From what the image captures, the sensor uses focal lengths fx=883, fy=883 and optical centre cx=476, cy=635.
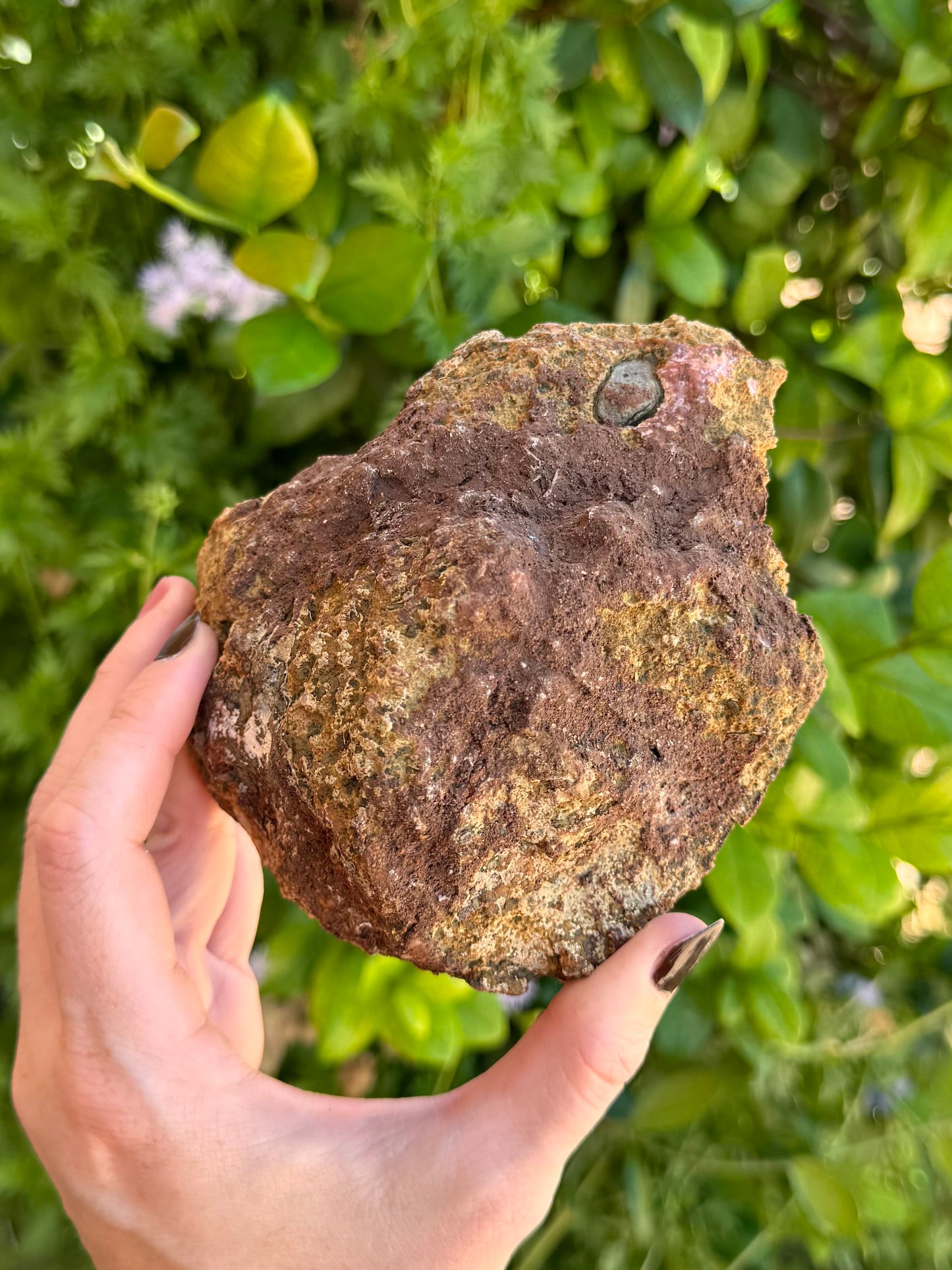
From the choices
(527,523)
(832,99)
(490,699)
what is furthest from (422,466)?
(832,99)

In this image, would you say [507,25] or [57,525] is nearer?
[507,25]

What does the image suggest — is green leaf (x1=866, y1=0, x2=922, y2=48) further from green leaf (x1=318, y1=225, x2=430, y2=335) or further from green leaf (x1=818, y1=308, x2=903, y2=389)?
green leaf (x1=318, y1=225, x2=430, y2=335)

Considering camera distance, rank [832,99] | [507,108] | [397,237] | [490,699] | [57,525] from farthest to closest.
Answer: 1. [832,99]
2. [57,525]
3. [507,108]
4. [397,237]
5. [490,699]

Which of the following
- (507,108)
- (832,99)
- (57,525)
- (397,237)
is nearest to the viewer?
(397,237)

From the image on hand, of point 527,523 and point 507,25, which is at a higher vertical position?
point 507,25

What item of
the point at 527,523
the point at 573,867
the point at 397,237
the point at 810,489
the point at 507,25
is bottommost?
the point at 810,489

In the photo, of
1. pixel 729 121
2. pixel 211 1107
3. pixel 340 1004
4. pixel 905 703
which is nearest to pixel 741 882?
pixel 905 703

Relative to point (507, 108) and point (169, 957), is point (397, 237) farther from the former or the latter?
point (169, 957)

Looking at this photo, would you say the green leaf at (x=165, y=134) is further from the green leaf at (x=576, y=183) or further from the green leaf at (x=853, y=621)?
the green leaf at (x=853, y=621)

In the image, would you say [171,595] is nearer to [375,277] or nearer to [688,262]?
[375,277]
